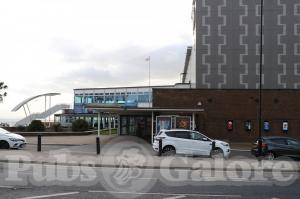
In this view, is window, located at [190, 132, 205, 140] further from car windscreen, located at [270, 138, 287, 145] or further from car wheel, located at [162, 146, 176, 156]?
car windscreen, located at [270, 138, 287, 145]

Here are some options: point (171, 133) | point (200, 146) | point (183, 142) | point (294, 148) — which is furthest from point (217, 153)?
point (294, 148)

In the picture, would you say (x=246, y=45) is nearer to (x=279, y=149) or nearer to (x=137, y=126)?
(x=137, y=126)

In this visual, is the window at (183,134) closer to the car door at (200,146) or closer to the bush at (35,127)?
the car door at (200,146)

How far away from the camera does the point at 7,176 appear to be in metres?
15.6

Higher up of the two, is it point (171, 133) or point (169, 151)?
point (171, 133)

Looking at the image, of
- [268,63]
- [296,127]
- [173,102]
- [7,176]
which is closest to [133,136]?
[173,102]

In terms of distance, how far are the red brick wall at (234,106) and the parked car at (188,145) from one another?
15666 mm

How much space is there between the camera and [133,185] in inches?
559

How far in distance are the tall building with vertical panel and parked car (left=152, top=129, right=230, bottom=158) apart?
30556 mm

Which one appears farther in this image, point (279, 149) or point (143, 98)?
point (143, 98)

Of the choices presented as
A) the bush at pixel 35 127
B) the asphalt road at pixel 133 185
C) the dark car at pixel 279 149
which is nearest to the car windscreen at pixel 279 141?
the dark car at pixel 279 149

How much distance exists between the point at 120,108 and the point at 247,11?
2570cm

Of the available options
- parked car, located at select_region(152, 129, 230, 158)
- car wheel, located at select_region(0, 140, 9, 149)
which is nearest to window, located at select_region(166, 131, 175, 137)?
parked car, located at select_region(152, 129, 230, 158)

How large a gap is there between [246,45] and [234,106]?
16635 millimetres
